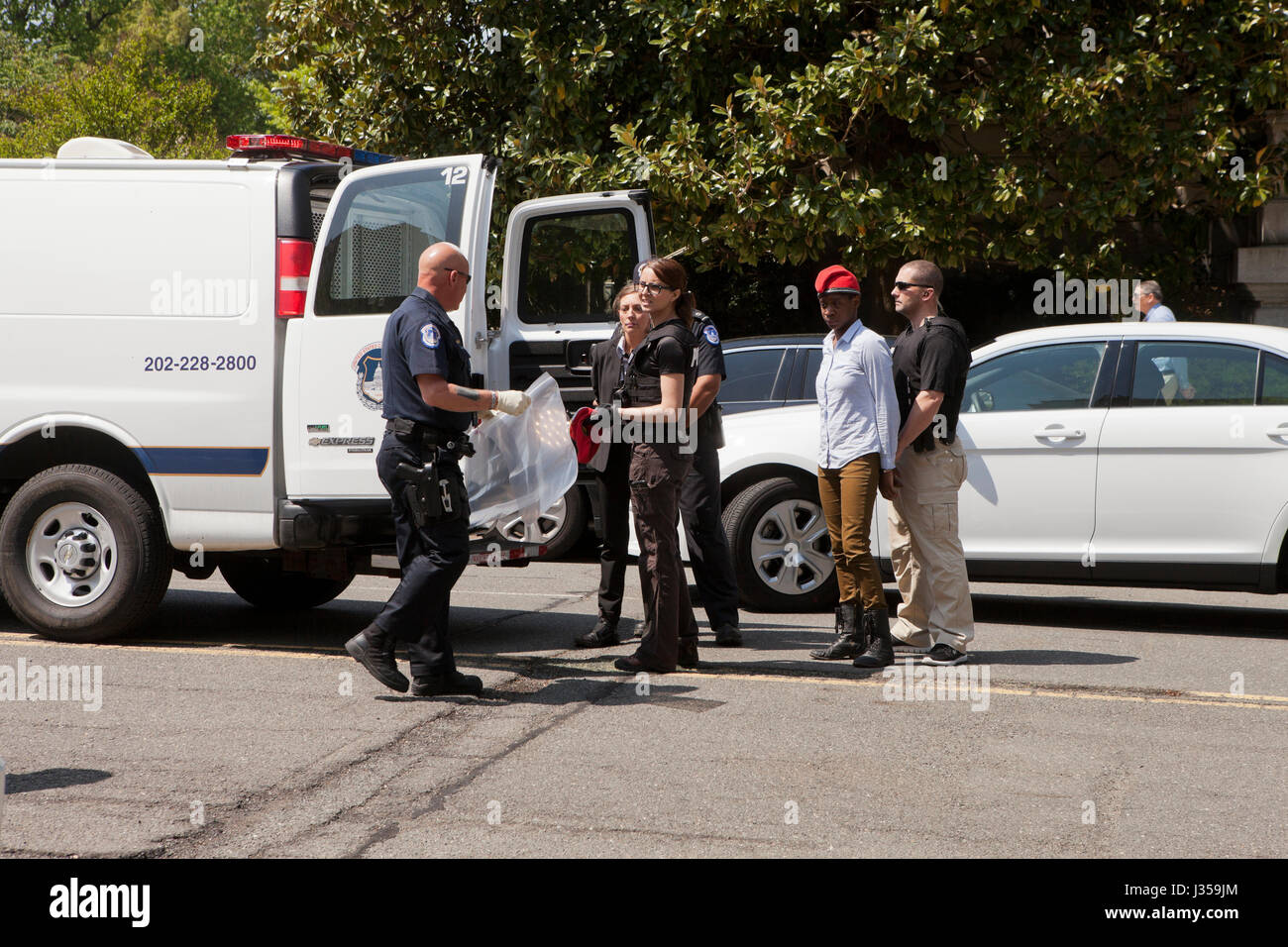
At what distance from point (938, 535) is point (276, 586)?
3785 millimetres

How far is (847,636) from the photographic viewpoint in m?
6.77

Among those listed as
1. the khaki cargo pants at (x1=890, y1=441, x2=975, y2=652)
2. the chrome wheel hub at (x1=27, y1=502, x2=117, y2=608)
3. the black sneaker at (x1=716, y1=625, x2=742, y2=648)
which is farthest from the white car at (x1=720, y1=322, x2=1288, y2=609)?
the chrome wheel hub at (x1=27, y1=502, x2=117, y2=608)

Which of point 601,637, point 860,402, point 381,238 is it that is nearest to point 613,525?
point 601,637

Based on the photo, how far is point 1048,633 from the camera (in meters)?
7.82

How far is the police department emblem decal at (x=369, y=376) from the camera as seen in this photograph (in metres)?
6.50

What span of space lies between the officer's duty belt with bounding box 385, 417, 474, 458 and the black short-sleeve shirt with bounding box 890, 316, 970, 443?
7.09 feet

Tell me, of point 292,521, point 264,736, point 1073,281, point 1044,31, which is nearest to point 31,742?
point 264,736

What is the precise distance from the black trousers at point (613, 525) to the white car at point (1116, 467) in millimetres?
1369

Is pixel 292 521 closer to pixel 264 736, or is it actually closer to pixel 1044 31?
pixel 264 736

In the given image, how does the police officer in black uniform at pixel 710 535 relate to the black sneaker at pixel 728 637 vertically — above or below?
above

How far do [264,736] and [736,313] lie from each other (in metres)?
13.9

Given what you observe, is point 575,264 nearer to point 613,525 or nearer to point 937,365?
point 613,525

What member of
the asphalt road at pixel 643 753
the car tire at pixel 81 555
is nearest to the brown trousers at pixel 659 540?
the asphalt road at pixel 643 753

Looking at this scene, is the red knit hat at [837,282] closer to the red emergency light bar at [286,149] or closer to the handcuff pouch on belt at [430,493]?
the handcuff pouch on belt at [430,493]
